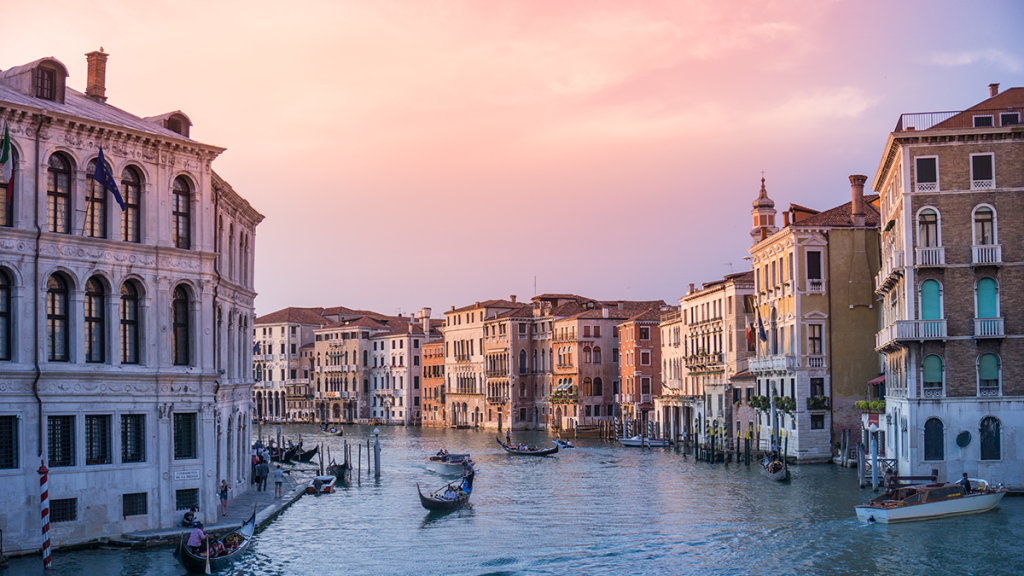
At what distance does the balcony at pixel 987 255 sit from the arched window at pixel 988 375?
8.20 feet

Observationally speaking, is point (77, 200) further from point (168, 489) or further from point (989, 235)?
point (989, 235)

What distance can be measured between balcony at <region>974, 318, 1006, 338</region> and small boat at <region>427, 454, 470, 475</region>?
20.9 meters


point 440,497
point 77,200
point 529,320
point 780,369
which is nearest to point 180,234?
point 77,200

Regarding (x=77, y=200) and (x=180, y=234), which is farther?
(x=180, y=234)

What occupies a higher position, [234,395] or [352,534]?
[234,395]

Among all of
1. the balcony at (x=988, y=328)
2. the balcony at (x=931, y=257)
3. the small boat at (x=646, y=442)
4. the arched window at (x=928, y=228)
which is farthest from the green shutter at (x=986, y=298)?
the small boat at (x=646, y=442)

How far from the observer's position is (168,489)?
21672 mm

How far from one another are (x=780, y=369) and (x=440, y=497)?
677 inches

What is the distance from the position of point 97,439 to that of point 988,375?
22.3m

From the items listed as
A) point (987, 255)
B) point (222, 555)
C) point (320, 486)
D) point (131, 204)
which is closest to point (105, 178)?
point (131, 204)

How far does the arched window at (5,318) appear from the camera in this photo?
778 inches

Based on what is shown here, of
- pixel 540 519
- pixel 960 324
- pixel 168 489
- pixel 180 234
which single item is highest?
pixel 180 234

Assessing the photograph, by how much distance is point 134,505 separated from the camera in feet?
69.8

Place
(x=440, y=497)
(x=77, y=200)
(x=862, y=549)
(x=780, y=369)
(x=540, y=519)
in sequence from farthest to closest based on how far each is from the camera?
(x=780, y=369)
(x=440, y=497)
(x=540, y=519)
(x=862, y=549)
(x=77, y=200)
